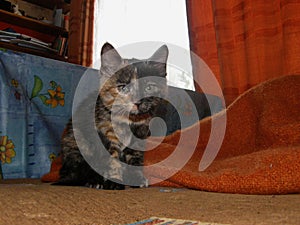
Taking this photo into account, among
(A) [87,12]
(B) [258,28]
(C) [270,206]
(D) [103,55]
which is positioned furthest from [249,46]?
(A) [87,12]

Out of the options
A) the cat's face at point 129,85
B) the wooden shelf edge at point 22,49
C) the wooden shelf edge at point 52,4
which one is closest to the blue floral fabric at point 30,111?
the cat's face at point 129,85

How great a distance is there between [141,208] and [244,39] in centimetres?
176

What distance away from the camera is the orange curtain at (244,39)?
193 centimetres

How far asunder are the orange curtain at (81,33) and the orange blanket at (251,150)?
79.0 inches

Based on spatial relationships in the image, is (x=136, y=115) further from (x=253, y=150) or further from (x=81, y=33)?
(x=81, y=33)

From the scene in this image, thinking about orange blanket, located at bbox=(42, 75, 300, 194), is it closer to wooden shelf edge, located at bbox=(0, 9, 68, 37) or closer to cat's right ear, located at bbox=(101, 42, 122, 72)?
cat's right ear, located at bbox=(101, 42, 122, 72)

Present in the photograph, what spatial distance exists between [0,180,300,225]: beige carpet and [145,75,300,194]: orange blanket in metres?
0.05

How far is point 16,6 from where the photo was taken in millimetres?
3307

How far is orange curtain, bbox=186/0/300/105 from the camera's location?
1.93 m

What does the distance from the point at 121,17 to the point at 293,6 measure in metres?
1.75

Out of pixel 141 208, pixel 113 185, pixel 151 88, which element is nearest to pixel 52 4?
pixel 151 88

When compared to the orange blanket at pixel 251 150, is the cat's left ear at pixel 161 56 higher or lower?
higher

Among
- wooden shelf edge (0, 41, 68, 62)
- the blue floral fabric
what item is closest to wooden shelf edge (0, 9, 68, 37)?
wooden shelf edge (0, 41, 68, 62)

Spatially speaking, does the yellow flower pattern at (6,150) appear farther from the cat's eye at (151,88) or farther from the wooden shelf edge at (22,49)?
the wooden shelf edge at (22,49)
